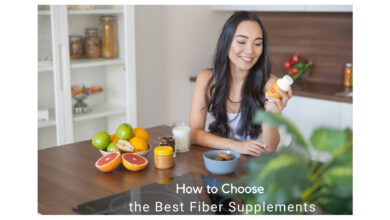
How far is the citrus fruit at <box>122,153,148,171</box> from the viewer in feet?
5.45

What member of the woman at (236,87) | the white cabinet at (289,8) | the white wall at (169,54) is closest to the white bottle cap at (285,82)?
the woman at (236,87)

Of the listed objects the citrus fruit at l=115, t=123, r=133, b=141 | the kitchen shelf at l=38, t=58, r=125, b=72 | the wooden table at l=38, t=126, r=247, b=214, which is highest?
the kitchen shelf at l=38, t=58, r=125, b=72

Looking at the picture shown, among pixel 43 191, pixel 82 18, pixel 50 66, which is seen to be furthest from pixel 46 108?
pixel 43 191

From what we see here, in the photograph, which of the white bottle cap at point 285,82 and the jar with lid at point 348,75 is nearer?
the white bottle cap at point 285,82

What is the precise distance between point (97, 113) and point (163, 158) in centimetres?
175

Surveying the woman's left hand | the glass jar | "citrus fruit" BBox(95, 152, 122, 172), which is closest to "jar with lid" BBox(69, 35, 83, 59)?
the glass jar

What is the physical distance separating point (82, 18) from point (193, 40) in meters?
1.07

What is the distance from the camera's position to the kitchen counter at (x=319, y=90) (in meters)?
3.10

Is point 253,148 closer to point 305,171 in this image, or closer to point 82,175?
point 82,175

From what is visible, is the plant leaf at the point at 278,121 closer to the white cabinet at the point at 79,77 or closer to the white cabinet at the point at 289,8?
the white cabinet at the point at 79,77

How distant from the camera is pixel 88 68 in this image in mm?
3381

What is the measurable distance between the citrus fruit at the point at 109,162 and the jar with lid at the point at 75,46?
5.53 ft

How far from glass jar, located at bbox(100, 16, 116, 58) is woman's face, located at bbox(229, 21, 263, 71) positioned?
55.5 inches

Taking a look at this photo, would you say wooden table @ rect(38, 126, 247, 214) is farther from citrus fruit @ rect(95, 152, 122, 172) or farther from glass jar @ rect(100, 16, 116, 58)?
glass jar @ rect(100, 16, 116, 58)
